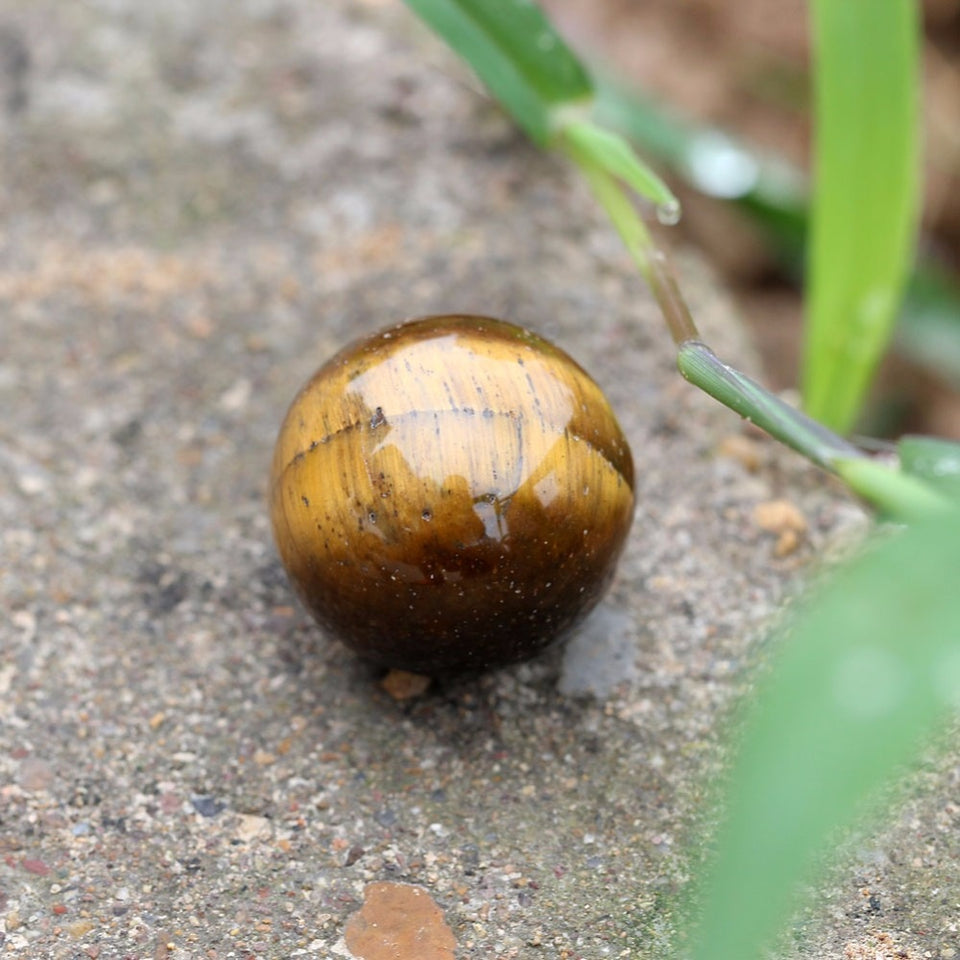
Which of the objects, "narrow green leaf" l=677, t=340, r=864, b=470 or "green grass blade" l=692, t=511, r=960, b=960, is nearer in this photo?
"green grass blade" l=692, t=511, r=960, b=960

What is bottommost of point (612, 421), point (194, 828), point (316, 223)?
point (194, 828)

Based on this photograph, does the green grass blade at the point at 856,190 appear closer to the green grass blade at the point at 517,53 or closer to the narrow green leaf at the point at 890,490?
the green grass blade at the point at 517,53

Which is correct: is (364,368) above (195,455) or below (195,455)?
above

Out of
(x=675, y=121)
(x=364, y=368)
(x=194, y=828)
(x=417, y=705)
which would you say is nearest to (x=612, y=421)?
(x=364, y=368)

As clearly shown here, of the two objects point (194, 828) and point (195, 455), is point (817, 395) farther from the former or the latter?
point (194, 828)

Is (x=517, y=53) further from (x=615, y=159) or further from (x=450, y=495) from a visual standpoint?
(x=450, y=495)

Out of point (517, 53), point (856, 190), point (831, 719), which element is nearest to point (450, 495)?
point (831, 719)

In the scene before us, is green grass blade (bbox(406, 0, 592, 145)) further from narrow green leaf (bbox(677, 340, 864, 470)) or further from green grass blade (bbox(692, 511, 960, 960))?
green grass blade (bbox(692, 511, 960, 960))

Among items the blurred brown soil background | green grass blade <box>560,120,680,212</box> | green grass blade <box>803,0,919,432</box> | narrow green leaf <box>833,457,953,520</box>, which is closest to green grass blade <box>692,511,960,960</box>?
narrow green leaf <box>833,457,953,520</box>
